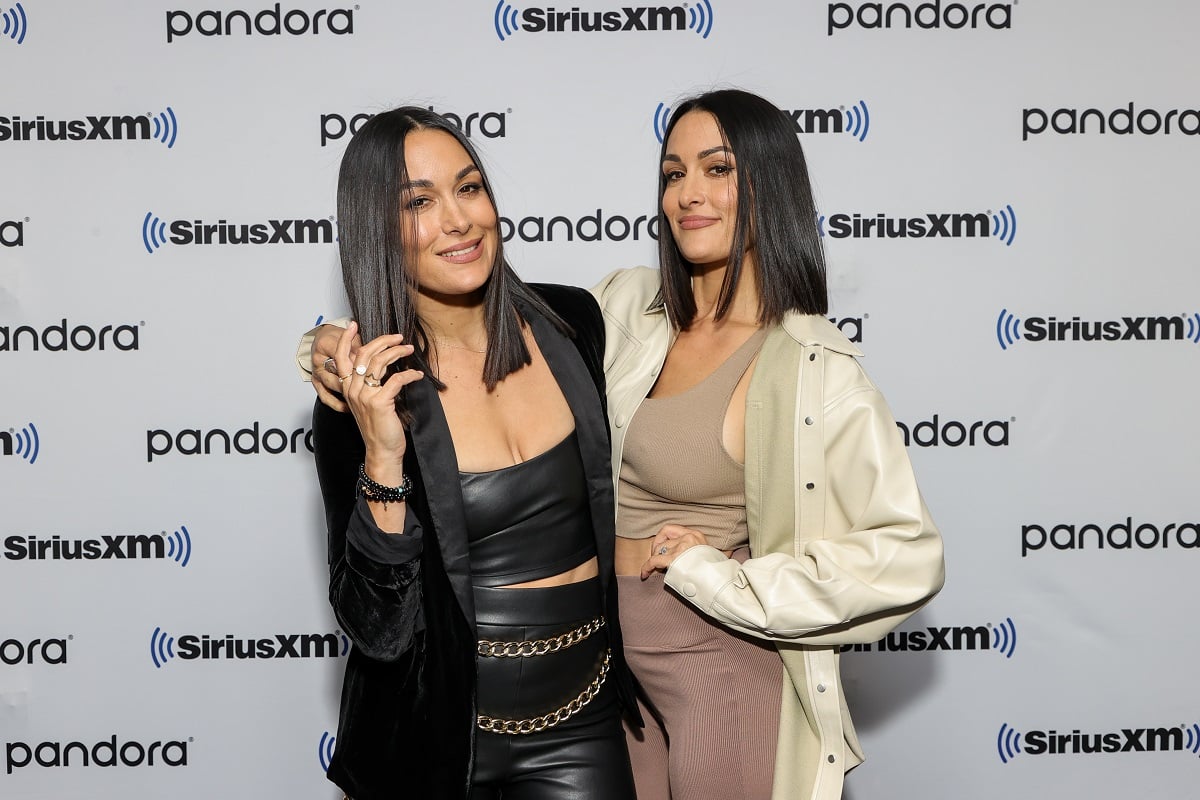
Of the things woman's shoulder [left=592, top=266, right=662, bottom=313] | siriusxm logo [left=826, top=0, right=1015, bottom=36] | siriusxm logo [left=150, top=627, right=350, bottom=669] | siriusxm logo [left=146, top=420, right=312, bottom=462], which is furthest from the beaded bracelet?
siriusxm logo [left=826, top=0, right=1015, bottom=36]

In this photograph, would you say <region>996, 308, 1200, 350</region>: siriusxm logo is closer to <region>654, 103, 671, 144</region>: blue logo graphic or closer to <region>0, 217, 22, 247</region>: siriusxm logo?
<region>654, 103, 671, 144</region>: blue logo graphic

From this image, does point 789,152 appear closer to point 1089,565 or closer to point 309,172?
point 309,172

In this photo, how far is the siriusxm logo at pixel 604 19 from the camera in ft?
9.11

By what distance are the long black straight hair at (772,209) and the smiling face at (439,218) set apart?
52 centimetres

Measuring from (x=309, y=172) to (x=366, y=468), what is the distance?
1.52 meters

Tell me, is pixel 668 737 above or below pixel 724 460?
below

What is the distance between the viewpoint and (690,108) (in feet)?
6.45

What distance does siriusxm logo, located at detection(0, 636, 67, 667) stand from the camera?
2.91m

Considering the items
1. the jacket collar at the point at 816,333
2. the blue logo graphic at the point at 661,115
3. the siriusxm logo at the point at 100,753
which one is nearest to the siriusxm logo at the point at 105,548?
the siriusxm logo at the point at 100,753

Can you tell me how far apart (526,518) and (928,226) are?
5.67 ft

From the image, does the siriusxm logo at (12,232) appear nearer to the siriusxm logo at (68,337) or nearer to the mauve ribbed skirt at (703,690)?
the siriusxm logo at (68,337)

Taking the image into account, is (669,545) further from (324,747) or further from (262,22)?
(262,22)

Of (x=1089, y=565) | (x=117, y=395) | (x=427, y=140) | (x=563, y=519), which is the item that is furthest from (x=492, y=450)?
(x=1089, y=565)

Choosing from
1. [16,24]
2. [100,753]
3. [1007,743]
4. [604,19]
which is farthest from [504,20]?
[1007,743]
